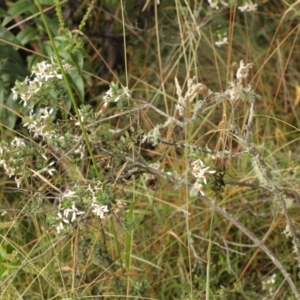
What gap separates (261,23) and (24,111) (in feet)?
3.84

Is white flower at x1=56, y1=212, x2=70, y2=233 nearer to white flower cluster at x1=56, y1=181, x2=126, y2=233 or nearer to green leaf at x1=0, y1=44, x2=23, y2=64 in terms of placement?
white flower cluster at x1=56, y1=181, x2=126, y2=233

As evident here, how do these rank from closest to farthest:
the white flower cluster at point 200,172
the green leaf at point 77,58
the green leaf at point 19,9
Result: the white flower cluster at point 200,172, the green leaf at point 77,58, the green leaf at point 19,9

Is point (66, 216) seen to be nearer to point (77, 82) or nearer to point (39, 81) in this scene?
point (39, 81)

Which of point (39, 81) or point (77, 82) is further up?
point (39, 81)

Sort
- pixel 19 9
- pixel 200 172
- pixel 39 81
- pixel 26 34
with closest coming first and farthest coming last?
pixel 200 172, pixel 39 81, pixel 19 9, pixel 26 34

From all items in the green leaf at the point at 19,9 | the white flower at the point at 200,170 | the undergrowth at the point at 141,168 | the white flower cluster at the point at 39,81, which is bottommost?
the undergrowth at the point at 141,168

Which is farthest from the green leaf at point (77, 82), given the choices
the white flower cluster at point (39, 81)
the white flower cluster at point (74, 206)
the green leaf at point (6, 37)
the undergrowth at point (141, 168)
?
the white flower cluster at point (74, 206)

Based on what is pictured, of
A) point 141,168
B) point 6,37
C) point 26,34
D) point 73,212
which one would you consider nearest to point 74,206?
point 73,212

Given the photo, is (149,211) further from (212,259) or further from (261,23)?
(261,23)

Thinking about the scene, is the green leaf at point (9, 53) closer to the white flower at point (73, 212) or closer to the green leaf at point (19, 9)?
the green leaf at point (19, 9)

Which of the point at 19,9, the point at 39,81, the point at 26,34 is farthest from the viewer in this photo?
the point at 26,34

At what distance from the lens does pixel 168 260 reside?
6.75 ft

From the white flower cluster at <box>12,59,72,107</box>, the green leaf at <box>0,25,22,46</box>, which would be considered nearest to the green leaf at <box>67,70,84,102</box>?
the green leaf at <box>0,25,22,46</box>

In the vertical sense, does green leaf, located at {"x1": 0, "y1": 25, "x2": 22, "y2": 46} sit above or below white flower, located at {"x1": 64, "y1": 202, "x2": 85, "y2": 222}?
above
